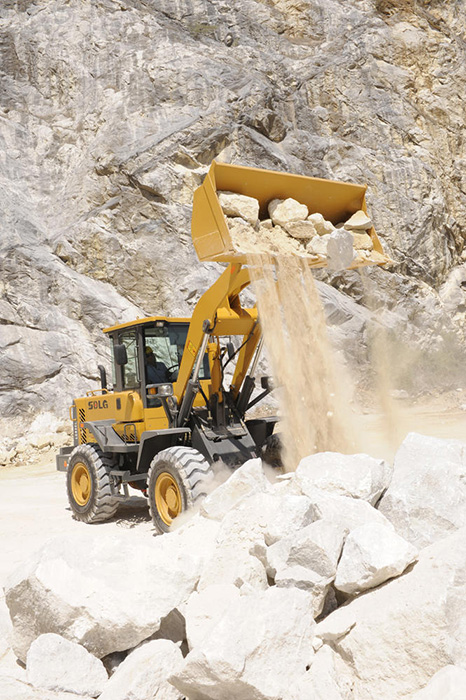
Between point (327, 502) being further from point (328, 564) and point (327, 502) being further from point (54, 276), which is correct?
point (54, 276)

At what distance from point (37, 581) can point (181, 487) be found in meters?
2.76

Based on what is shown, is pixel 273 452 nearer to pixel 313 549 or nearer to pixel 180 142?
pixel 313 549

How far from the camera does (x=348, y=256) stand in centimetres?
663

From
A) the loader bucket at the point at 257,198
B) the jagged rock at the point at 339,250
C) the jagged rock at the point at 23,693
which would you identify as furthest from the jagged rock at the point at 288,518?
the jagged rock at the point at 339,250

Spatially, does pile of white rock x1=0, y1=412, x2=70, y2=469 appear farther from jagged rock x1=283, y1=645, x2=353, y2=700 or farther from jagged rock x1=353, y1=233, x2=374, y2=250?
jagged rock x1=283, y1=645, x2=353, y2=700

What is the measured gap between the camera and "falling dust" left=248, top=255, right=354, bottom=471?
6484 mm

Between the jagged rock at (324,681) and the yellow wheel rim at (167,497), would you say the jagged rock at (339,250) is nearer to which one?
the yellow wheel rim at (167,497)

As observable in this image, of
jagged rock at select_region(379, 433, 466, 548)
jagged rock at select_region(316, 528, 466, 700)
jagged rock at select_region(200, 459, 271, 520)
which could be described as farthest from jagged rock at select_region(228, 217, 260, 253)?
jagged rock at select_region(316, 528, 466, 700)

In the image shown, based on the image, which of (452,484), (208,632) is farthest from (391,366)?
(208,632)

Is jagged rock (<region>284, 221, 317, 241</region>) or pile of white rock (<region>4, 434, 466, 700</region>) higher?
jagged rock (<region>284, 221, 317, 241</region>)

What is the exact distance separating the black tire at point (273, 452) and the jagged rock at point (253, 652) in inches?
166

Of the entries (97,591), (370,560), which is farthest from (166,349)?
(370,560)

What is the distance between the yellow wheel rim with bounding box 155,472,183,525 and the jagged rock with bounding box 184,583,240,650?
110 inches

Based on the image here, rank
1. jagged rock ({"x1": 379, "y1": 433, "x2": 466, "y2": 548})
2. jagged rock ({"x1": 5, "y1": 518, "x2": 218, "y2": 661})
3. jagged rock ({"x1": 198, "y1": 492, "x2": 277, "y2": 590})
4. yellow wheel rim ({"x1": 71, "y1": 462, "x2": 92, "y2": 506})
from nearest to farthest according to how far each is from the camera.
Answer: jagged rock ({"x1": 5, "y1": 518, "x2": 218, "y2": 661})
jagged rock ({"x1": 198, "y1": 492, "x2": 277, "y2": 590})
jagged rock ({"x1": 379, "y1": 433, "x2": 466, "y2": 548})
yellow wheel rim ({"x1": 71, "y1": 462, "x2": 92, "y2": 506})
